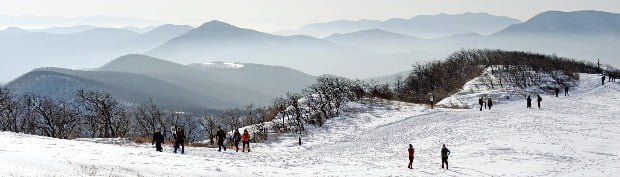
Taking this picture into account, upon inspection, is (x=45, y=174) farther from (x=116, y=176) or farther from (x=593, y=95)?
(x=593, y=95)

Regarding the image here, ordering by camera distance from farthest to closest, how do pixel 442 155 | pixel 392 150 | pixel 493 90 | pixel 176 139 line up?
pixel 493 90, pixel 392 150, pixel 176 139, pixel 442 155

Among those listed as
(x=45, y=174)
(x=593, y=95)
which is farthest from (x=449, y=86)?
(x=45, y=174)

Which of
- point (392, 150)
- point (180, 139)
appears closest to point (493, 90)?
point (392, 150)

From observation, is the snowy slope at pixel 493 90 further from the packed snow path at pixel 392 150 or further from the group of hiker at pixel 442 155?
the group of hiker at pixel 442 155

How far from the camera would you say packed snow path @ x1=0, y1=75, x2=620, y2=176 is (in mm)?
21938

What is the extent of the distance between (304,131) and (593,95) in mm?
Result: 51206

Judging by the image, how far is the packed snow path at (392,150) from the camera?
2194 cm

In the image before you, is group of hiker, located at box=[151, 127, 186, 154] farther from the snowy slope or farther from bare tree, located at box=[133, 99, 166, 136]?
the snowy slope

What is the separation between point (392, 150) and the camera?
3581 cm

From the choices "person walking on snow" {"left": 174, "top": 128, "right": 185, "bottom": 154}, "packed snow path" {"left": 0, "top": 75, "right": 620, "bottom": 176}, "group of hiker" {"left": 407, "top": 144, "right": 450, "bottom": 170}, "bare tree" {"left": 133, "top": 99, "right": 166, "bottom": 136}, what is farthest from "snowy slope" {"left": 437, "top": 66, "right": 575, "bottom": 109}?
"person walking on snow" {"left": 174, "top": 128, "right": 185, "bottom": 154}

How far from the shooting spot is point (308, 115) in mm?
51062

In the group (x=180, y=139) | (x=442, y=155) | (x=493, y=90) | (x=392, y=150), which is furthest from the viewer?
(x=493, y=90)

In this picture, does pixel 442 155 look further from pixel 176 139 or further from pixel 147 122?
pixel 147 122

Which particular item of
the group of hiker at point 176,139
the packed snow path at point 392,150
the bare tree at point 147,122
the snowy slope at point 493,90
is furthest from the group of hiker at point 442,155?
the bare tree at point 147,122
